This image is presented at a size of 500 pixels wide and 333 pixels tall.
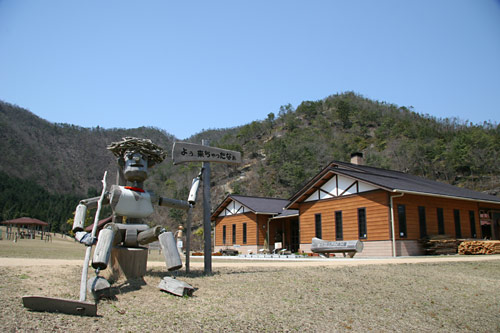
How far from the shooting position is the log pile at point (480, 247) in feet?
56.9

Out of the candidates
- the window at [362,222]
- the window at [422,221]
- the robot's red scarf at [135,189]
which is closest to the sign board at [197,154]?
the robot's red scarf at [135,189]

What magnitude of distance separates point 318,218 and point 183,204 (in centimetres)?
1505

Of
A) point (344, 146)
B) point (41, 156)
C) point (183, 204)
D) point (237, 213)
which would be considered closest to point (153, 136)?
point (41, 156)

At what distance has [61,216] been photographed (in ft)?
203

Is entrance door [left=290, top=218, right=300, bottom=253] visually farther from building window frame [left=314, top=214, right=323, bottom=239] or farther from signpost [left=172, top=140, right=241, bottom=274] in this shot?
signpost [left=172, top=140, right=241, bottom=274]

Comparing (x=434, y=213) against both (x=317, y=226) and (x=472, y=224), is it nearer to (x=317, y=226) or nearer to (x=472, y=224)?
Result: (x=472, y=224)

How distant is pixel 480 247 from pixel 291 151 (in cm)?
3787

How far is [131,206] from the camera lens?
6.35 meters

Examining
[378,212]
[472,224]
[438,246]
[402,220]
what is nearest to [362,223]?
[378,212]

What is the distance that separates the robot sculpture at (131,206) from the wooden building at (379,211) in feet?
41.8

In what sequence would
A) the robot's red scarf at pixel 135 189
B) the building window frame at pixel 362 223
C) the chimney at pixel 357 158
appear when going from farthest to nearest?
the chimney at pixel 357 158
the building window frame at pixel 362 223
the robot's red scarf at pixel 135 189

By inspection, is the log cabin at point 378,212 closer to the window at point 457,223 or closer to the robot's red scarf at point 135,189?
the window at point 457,223

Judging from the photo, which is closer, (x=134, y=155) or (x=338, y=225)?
(x=134, y=155)

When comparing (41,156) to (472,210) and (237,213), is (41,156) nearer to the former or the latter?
(237,213)
